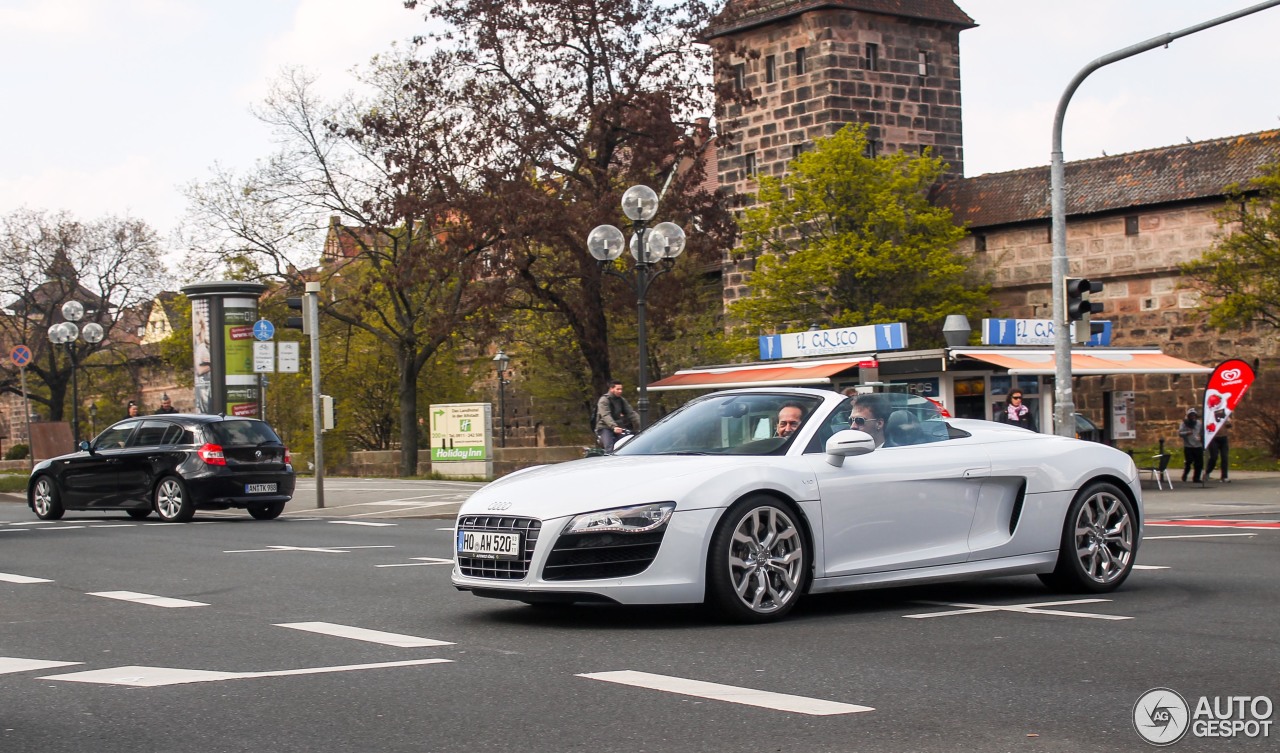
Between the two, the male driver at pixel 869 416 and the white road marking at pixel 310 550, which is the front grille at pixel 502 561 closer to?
the male driver at pixel 869 416

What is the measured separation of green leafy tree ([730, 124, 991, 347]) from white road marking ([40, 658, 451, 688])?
40.7 metres

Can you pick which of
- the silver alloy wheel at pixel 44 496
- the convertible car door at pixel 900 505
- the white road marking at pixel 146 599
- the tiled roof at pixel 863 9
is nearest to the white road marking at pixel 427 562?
the white road marking at pixel 146 599

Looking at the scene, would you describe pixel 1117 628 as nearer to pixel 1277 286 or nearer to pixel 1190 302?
pixel 1277 286

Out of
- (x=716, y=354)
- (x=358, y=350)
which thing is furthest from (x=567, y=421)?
(x=358, y=350)

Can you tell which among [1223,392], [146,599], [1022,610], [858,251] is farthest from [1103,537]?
[858,251]

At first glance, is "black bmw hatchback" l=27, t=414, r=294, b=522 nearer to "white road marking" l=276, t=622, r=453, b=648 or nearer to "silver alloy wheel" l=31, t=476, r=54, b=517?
"silver alloy wheel" l=31, t=476, r=54, b=517

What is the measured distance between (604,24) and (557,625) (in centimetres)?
3034

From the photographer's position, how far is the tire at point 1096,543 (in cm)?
1016

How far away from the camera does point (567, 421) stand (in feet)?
180

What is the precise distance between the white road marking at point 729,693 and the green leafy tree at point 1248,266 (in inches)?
1327

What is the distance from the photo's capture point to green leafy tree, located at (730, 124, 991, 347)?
47.9 metres

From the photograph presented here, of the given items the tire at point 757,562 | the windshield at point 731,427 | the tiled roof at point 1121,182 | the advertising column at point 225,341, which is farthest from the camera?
the tiled roof at point 1121,182

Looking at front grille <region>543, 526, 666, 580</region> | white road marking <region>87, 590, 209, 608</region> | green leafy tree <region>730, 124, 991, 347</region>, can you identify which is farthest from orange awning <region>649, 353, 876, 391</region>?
front grille <region>543, 526, 666, 580</region>

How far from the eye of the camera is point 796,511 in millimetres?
9102
